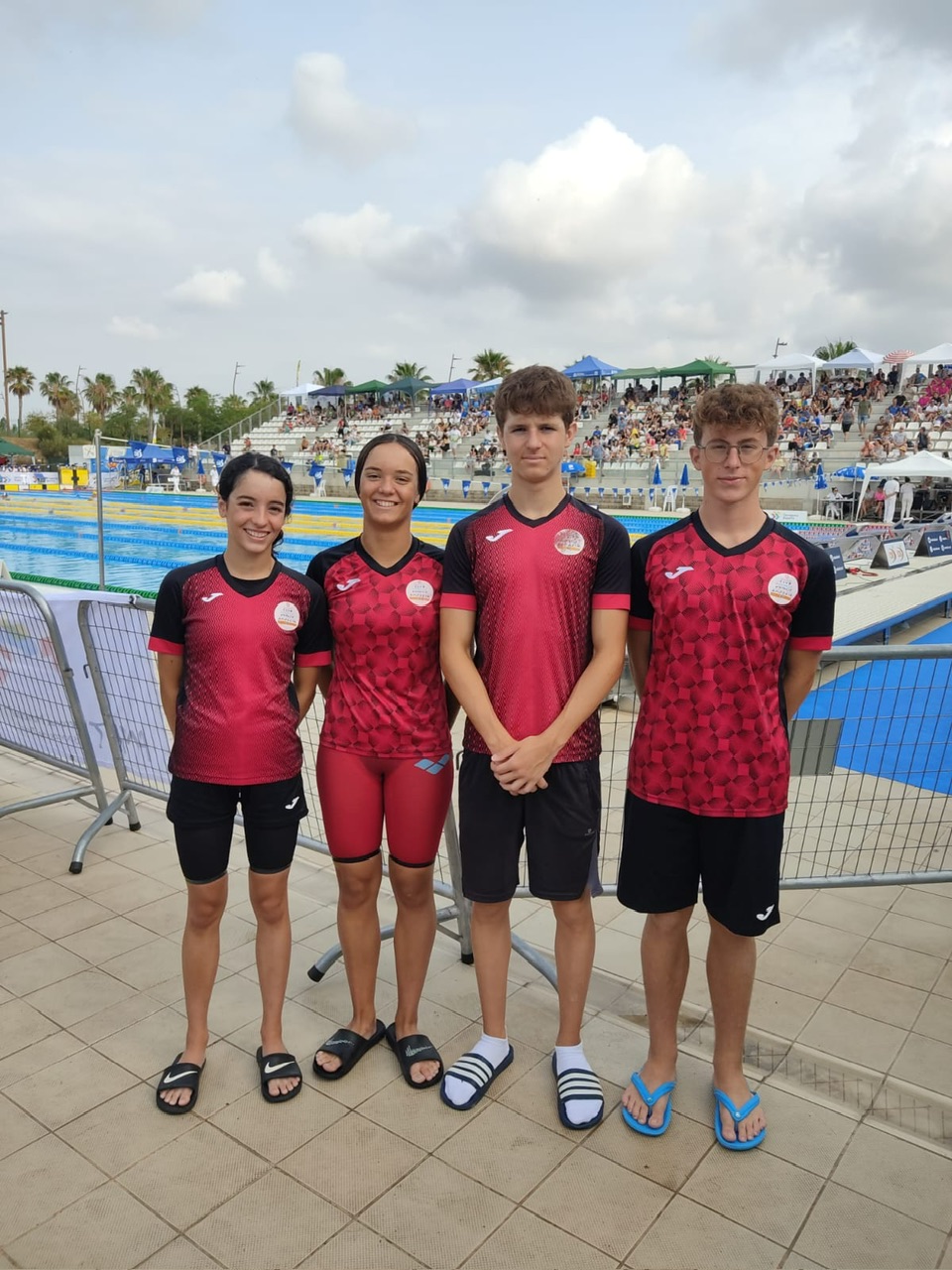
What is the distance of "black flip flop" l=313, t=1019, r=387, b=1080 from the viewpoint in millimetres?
Answer: 2648

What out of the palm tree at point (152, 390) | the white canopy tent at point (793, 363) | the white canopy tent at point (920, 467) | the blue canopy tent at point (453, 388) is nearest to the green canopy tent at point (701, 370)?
the white canopy tent at point (793, 363)

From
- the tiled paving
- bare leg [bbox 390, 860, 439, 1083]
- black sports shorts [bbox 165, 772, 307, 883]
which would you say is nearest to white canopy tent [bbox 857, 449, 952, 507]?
the tiled paving

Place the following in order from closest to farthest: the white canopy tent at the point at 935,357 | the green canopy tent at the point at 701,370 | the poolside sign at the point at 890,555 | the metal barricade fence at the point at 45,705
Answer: the metal barricade fence at the point at 45,705, the poolside sign at the point at 890,555, the white canopy tent at the point at 935,357, the green canopy tent at the point at 701,370

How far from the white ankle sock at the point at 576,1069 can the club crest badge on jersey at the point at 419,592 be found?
4.64ft

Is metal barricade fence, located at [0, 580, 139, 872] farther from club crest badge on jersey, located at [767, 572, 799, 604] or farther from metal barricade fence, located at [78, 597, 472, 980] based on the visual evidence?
club crest badge on jersey, located at [767, 572, 799, 604]

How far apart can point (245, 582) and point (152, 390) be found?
78.1 meters

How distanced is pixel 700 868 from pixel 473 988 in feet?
3.65

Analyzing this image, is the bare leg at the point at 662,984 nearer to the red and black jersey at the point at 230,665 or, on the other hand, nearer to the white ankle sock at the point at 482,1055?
the white ankle sock at the point at 482,1055

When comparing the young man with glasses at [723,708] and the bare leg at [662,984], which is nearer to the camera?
the young man with glasses at [723,708]

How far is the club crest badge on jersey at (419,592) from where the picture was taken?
256cm

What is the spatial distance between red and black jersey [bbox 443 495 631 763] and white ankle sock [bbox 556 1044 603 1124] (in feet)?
3.03

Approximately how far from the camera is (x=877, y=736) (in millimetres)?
6805

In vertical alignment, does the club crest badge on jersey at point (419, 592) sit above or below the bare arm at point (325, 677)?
above

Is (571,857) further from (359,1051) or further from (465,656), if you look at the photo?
(359,1051)
